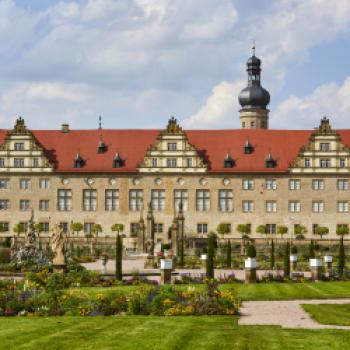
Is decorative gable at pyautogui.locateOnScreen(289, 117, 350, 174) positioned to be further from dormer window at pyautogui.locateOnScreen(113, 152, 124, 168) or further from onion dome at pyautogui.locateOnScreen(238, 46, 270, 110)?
onion dome at pyautogui.locateOnScreen(238, 46, 270, 110)

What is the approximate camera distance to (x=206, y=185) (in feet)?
249

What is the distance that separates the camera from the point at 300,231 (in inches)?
2859

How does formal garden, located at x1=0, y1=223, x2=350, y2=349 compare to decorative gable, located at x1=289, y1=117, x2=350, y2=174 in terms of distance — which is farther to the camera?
decorative gable, located at x1=289, y1=117, x2=350, y2=174

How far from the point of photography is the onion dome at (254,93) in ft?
302

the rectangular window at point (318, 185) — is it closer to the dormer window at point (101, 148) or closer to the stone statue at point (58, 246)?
the dormer window at point (101, 148)

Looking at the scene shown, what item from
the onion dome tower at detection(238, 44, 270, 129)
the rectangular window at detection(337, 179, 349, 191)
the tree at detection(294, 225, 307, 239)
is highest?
the onion dome tower at detection(238, 44, 270, 129)

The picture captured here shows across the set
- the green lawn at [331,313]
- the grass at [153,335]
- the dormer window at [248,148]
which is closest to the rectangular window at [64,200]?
the dormer window at [248,148]

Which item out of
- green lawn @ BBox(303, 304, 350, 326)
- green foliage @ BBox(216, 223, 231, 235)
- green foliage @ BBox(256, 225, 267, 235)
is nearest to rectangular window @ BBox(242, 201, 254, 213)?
green foliage @ BBox(256, 225, 267, 235)

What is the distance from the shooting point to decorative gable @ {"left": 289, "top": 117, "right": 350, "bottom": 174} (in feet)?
246

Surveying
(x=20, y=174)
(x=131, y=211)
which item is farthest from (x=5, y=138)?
(x=131, y=211)

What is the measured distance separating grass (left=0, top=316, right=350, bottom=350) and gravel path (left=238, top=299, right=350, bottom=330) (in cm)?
111

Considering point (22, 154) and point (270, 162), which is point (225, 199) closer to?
point (270, 162)

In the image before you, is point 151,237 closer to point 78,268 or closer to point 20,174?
point 20,174

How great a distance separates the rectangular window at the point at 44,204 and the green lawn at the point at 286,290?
136 ft
